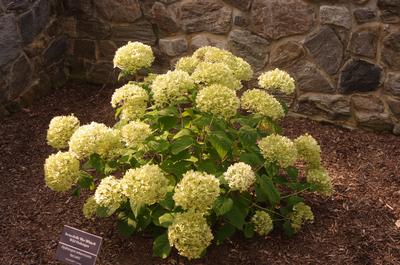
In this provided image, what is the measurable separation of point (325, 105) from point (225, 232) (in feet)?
5.91

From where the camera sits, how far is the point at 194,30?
427cm

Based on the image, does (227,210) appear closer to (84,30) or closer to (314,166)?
(314,166)

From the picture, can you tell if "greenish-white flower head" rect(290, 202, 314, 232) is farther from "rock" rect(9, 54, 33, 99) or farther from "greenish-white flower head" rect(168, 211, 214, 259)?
"rock" rect(9, 54, 33, 99)

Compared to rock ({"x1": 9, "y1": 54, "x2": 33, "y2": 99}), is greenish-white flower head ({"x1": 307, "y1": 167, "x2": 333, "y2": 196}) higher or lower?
higher

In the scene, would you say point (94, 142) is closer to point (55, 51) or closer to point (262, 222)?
point (262, 222)

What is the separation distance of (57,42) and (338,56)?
2.39 m

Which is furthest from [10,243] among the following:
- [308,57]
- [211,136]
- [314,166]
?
[308,57]

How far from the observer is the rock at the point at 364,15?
369 centimetres

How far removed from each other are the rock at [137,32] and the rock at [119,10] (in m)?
0.06

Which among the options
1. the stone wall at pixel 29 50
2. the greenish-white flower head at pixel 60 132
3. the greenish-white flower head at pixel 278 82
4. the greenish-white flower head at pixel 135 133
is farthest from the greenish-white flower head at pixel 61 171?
the stone wall at pixel 29 50

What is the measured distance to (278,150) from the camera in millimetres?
2475

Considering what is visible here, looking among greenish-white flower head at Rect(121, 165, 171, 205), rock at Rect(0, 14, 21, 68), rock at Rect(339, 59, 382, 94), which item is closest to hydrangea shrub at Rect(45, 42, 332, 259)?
greenish-white flower head at Rect(121, 165, 171, 205)

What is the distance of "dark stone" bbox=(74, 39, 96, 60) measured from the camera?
469 centimetres

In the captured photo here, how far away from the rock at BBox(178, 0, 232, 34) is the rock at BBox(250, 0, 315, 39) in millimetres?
219
